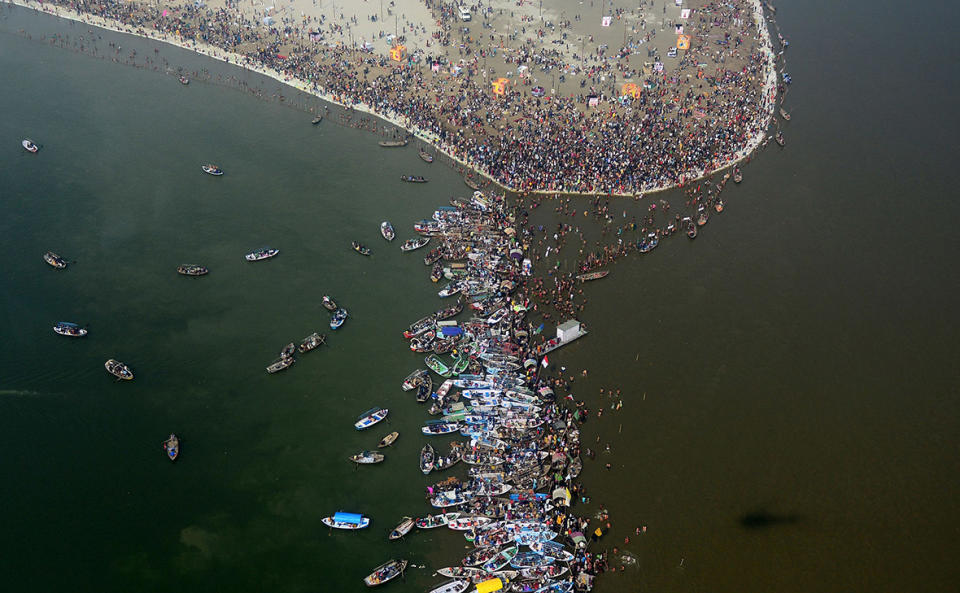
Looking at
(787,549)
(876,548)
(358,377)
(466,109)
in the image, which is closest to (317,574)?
(358,377)

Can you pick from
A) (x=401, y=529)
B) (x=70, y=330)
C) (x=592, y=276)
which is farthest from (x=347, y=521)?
(x=592, y=276)

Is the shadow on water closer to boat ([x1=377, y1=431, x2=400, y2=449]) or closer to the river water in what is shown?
the river water

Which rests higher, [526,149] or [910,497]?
[526,149]

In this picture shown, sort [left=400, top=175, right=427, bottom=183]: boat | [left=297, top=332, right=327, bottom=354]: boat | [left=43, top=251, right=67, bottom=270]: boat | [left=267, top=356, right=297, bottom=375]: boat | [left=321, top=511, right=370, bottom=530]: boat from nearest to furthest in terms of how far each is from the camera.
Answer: [left=321, top=511, right=370, bottom=530]: boat → [left=267, top=356, right=297, bottom=375]: boat → [left=297, top=332, right=327, bottom=354]: boat → [left=43, top=251, right=67, bottom=270]: boat → [left=400, top=175, right=427, bottom=183]: boat

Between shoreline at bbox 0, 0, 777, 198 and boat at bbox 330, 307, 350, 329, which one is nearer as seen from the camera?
boat at bbox 330, 307, 350, 329

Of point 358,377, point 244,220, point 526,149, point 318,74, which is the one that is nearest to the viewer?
point 358,377

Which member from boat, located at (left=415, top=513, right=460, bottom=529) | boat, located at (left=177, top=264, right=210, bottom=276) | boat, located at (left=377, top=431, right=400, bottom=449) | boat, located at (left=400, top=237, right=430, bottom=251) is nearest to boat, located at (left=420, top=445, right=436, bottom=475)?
boat, located at (left=377, top=431, right=400, bottom=449)

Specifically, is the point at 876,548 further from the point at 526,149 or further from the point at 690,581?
the point at 526,149
